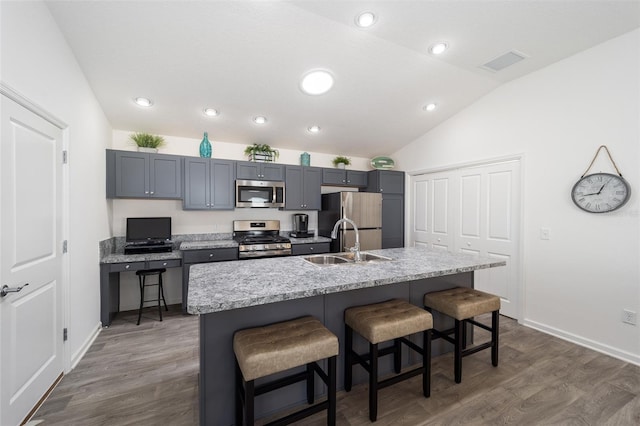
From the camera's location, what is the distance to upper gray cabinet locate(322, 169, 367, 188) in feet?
14.8

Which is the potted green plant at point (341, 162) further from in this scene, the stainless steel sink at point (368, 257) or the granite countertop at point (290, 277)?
the granite countertop at point (290, 277)

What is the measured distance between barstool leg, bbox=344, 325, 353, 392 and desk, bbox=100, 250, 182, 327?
2.40 meters

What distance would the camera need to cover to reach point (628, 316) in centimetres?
244

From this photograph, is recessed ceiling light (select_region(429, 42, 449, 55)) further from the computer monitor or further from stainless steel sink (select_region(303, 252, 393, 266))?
the computer monitor

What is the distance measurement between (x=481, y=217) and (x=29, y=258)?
4515 mm

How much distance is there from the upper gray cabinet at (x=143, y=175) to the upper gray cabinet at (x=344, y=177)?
217cm

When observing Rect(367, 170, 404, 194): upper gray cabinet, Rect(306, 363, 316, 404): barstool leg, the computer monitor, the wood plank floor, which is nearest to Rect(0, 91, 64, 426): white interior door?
the wood plank floor

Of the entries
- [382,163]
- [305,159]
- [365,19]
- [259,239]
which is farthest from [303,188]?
[365,19]

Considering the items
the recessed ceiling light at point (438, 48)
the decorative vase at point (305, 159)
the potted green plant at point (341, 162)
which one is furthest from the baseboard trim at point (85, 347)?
the recessed ceiling light at point (438, 48)

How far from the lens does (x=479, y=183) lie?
12.1 ft

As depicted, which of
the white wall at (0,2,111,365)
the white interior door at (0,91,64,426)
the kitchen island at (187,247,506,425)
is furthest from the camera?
the white wall at (0,2,111,365)

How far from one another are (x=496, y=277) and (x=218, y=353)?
11.5 feet

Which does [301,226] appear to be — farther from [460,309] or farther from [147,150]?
[460,309]

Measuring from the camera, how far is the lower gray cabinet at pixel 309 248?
3988mm
